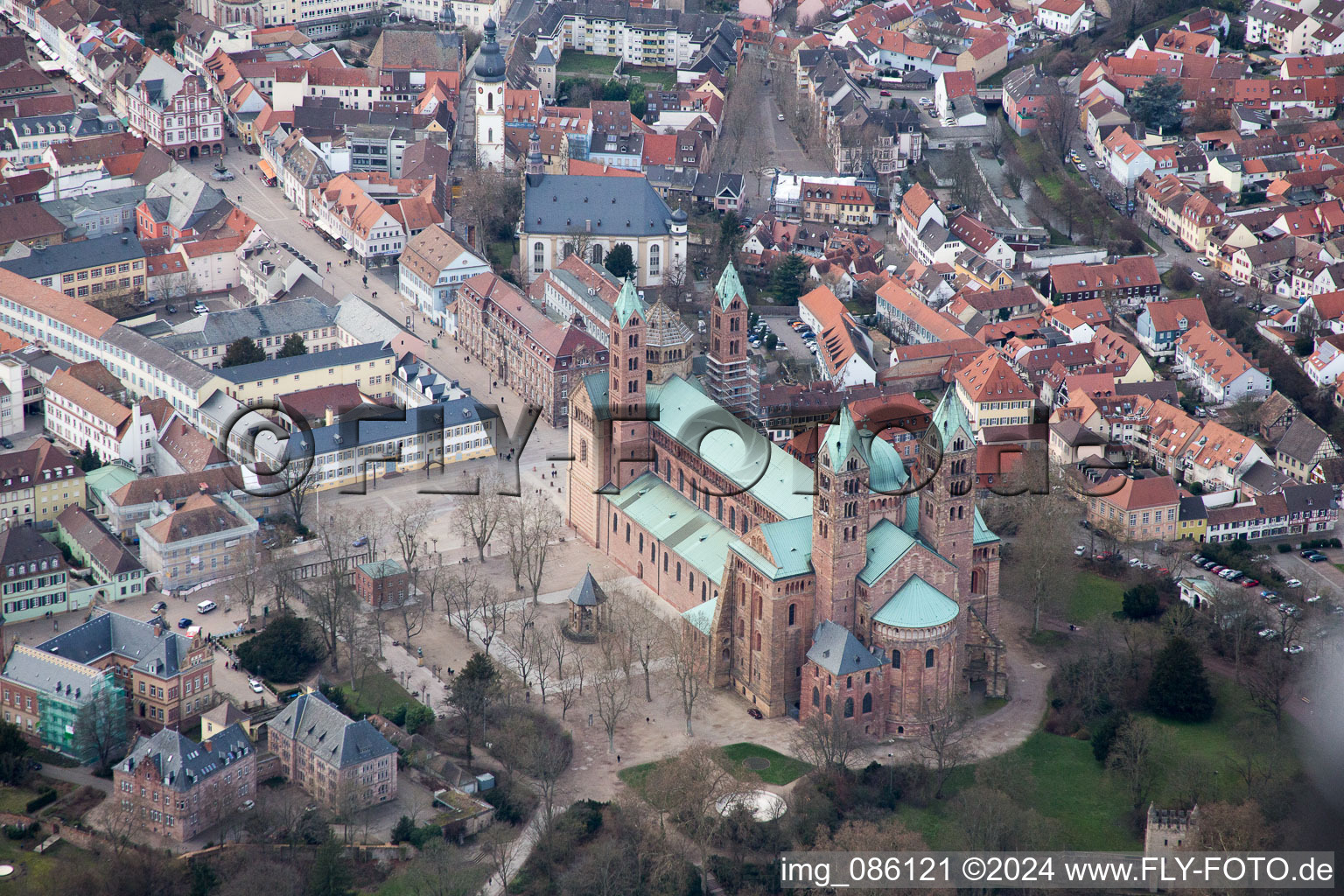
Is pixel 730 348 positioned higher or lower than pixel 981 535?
higher

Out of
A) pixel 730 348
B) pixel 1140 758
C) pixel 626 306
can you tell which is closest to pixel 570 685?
pixel 626 306

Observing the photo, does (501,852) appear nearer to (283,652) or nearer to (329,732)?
(329,732)

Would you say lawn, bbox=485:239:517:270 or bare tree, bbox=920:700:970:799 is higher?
lawn, bbox=485:239:517:270

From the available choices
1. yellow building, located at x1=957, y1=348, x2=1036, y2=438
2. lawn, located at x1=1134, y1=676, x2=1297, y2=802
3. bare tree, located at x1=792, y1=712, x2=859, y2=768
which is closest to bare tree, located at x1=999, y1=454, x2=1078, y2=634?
lawn, located at x1=1134, y1=676, x2=1297, y2=802

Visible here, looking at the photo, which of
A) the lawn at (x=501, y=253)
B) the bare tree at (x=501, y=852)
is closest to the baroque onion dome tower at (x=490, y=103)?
the lawn at (x=501, y=253)

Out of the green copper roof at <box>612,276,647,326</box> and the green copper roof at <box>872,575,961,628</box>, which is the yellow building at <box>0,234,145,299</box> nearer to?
the green copper roof at <box>612,276,647,326</box>

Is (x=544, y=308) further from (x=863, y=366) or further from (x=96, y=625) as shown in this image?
(x=96, y=625)

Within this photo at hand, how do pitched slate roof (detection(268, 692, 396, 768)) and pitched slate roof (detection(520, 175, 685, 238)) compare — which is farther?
pitched slate roof (detection(520, 175, 685, 238))
